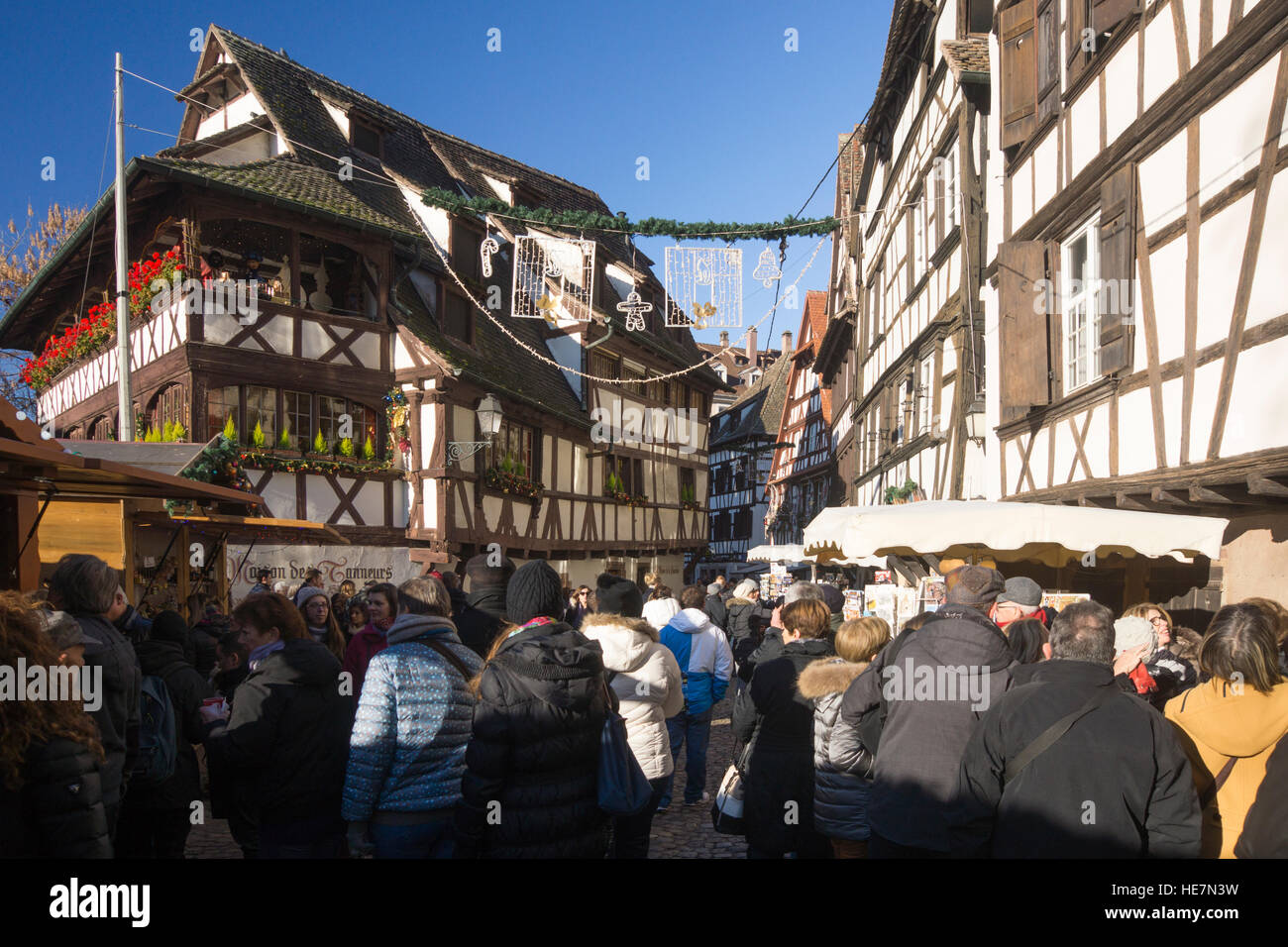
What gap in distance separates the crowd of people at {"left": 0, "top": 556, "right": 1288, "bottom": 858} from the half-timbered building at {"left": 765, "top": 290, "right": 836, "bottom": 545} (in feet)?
95.3

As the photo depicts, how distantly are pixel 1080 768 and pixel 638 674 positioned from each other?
247cm

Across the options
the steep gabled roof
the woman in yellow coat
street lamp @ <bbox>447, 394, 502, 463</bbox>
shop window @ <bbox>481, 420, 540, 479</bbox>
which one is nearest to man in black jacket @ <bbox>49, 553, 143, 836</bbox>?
the woman in yellow coat

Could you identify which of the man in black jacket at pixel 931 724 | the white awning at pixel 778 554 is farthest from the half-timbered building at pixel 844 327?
the man in black jacket at pixel 931 724

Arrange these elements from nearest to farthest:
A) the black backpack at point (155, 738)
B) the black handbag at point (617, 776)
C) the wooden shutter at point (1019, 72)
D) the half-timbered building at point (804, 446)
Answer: the black handbag at point (617, 776)
the black backpack at point (155, 738)
the wooden shutter at point (1019, 72)
the half-timbered building at point (804, 446)

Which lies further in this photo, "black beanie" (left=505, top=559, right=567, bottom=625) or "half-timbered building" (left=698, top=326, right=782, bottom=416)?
"half-timbered building" (left=698, top=326, right=782, bottom=416)

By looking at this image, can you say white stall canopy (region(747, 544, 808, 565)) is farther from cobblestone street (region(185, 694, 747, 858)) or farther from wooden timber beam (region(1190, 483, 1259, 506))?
wooden timber beam (region(1190, 483, 1259, 506))

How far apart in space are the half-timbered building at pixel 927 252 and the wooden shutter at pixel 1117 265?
140 inches

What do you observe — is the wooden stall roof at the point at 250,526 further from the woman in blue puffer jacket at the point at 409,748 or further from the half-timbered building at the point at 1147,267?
the half-timbered building at the point at 1147,267

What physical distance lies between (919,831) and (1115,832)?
834 mm

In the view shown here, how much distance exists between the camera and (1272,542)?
22.4ft

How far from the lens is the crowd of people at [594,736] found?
3.14 meters

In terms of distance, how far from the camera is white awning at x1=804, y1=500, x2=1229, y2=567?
662cm
